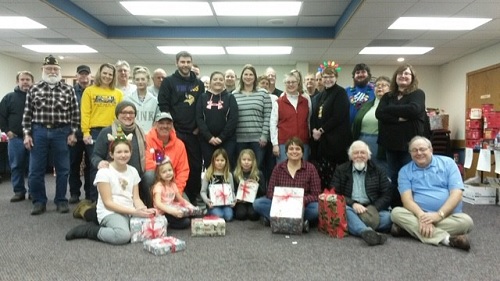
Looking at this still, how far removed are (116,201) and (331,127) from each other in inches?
77.3

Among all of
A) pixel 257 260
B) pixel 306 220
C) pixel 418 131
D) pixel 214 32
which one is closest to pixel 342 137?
pixel 418 131

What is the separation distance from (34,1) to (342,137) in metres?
4.31

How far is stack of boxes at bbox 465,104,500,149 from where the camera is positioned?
6375 millimetres

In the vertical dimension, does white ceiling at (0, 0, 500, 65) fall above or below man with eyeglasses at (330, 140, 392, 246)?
above

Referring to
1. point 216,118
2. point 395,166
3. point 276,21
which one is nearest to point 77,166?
point 216,118

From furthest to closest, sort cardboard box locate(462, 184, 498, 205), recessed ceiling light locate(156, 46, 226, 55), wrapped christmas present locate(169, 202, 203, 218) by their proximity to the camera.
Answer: recessed ceiling light locate(156, 46, 226, 55)
cardboard box locate(462, 184, 498, 205)
wrapped christmas present locate(169, 202, 203, 218)

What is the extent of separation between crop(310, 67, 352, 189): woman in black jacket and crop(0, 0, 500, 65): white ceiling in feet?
6.13

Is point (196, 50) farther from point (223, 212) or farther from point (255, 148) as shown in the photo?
point (223, 212)

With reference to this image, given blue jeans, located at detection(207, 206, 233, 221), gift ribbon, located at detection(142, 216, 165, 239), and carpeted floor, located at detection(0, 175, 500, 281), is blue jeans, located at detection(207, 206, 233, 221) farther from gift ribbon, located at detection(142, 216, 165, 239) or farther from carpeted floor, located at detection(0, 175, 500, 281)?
gift ribbon, located at detection(142, 216, 165, 239)

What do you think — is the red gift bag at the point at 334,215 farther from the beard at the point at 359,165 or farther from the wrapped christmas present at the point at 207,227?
the wrapped christmas present at the point at 207,227

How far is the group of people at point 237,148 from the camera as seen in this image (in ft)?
9.66

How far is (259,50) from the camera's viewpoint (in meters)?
7.99

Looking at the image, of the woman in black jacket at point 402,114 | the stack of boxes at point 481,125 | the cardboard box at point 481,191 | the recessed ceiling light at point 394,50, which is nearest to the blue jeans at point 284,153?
the woman in black jacket at point 402,114

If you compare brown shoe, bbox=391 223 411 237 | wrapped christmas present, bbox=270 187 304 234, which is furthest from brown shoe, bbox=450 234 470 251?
wrapped christmas present, bbox=270 187 304 234
